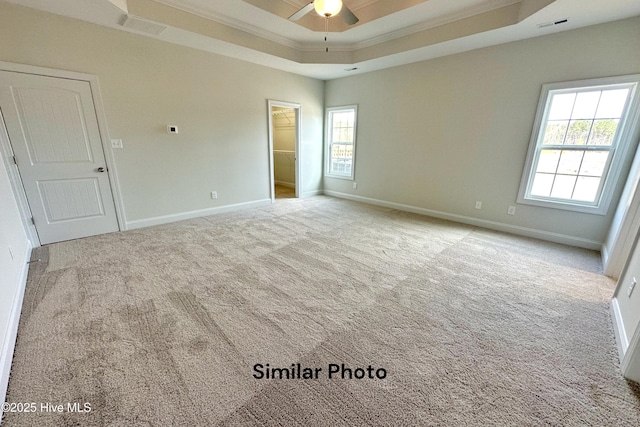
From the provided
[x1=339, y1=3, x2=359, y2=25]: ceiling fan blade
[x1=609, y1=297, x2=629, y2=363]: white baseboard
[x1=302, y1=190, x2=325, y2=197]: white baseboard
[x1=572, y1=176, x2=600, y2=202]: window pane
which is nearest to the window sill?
[x1=572, y1=176, x2=600, y2=202]: window pane

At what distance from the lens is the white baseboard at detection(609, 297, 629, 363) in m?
1.68

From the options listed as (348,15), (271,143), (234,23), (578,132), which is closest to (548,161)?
(578,132)

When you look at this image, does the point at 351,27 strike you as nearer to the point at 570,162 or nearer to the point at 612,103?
the point at 612,103

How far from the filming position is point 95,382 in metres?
1.47

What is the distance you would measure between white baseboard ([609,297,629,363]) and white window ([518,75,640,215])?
1.83m

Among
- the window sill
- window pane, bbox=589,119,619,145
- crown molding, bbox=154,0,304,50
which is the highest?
crown molding, bbox=154,0,304,50

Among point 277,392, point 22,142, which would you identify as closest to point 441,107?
point 277,392

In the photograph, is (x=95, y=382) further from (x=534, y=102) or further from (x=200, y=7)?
(x=534, y=102)

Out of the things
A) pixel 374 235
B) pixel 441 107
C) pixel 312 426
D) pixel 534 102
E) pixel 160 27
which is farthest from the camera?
pixel 441 107

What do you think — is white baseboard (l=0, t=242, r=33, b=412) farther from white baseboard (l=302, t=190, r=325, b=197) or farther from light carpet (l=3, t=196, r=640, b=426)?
white baseboard (l=302, t=190, r=325, b=197)

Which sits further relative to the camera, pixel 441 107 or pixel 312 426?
pixel 441 107

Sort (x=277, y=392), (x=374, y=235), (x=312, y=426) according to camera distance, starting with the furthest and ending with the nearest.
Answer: (x=374, y=235) → (x=277, y=392) → (x=312, y=426)

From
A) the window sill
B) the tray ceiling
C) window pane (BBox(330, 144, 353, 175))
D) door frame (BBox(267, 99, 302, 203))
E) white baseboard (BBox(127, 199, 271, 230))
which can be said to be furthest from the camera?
window pane (BBox(330, 144, 353, 175))

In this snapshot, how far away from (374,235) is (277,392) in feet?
8.78
